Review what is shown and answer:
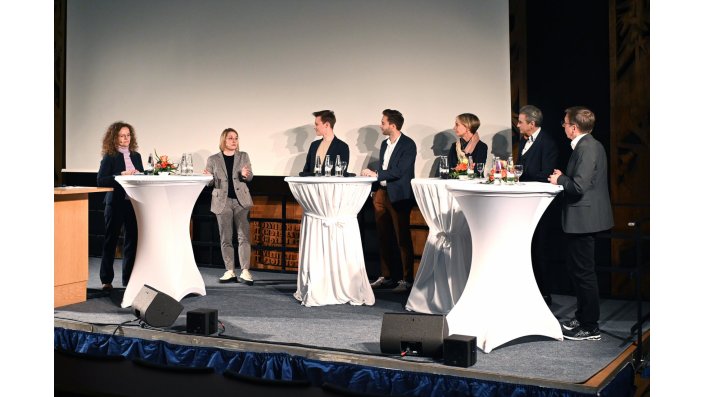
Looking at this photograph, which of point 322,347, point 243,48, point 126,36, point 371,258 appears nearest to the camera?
point 322,347

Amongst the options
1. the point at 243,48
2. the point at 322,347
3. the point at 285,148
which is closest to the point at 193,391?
the point at 322,347

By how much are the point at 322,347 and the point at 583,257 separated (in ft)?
5.65

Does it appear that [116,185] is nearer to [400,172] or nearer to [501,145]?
[400,172]

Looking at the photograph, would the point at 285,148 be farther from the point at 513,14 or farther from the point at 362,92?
the point at 513,14

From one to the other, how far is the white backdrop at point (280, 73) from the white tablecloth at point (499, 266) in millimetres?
2419

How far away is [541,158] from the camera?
5906 millimetres

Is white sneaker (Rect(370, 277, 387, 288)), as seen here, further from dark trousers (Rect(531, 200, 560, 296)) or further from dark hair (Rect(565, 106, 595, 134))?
dark hair (Rect(565, 106, 595, 134))

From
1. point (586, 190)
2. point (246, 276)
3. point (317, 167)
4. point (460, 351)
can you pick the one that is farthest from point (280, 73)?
point (460, 351)

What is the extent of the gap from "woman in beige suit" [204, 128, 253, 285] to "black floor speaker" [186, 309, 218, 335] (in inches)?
88.7

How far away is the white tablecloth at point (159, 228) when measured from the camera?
647 cm

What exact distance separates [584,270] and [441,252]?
3.88 ft

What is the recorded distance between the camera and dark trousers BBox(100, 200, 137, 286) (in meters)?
7.08

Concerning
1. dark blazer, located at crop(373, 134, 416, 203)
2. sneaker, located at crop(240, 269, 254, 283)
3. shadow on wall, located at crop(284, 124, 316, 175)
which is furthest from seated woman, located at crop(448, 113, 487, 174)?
sneaker, located at crop(240, 269, 254, 283)

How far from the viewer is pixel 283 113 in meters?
8.66
